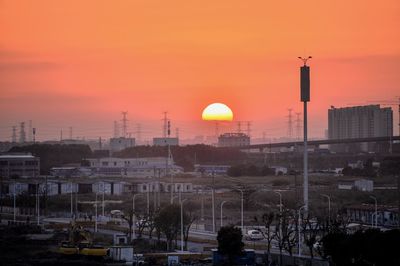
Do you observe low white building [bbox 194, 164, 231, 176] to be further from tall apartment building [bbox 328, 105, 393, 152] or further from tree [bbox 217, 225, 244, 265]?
tree [bbox 217, 225, 244, 265]

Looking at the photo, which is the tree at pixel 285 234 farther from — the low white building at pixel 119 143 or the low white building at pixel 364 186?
the low white building at pixel 119 143

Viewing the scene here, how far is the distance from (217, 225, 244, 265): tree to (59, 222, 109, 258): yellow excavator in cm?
237

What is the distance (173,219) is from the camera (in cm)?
2164

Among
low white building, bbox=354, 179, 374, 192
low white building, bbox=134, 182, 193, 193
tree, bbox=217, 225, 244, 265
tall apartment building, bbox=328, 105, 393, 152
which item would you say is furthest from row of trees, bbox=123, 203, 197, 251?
tall apartment building, bbox=328, 105, 393, 152

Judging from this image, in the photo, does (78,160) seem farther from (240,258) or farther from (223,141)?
(240,258)

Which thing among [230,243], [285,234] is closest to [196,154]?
[285,234]

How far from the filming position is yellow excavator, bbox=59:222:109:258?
60.0 ft

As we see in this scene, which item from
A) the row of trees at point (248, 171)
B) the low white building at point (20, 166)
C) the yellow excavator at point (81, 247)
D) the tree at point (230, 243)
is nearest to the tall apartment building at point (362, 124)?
the row of trees at point (248, 171)

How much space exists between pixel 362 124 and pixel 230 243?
80.7 meters

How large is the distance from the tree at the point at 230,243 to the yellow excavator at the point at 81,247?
2.37 metres

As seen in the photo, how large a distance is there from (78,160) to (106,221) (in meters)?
38.7

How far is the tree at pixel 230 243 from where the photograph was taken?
17.0 metres

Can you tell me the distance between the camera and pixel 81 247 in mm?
18656

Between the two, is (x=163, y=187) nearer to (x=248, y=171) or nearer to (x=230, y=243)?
(x=248, y=171)
